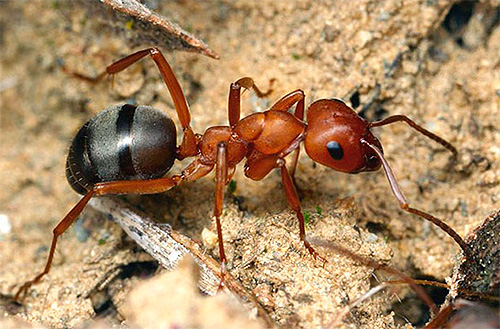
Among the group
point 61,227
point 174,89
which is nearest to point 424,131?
point 174,89

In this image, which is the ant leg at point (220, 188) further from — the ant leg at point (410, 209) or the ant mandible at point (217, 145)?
the ant leg at point (410, 209)

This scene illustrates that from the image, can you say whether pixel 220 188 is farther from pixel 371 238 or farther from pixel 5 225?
pixel 5 225

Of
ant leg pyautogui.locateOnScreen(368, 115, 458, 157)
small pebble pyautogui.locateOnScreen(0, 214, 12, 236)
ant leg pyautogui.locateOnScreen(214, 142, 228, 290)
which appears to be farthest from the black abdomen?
ant leg pyautogui.locateOnScreen(368, 115, 458, 157)

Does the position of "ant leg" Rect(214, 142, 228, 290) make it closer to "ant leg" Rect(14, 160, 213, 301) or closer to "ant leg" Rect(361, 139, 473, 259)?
"ant leg" Rect(14, 160, 213, 301)

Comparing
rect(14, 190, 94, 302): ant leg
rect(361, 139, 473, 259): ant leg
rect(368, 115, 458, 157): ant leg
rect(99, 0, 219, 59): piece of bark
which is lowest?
rect(14, 190, 94, 302): ant leg

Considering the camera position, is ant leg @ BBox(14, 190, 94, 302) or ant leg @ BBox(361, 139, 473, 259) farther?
ant leg @ BBox(14, 190, 94, 302)

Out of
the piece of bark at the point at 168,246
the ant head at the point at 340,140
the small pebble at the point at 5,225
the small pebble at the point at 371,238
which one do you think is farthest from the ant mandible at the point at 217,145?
the small pebble at the point at 5,225
